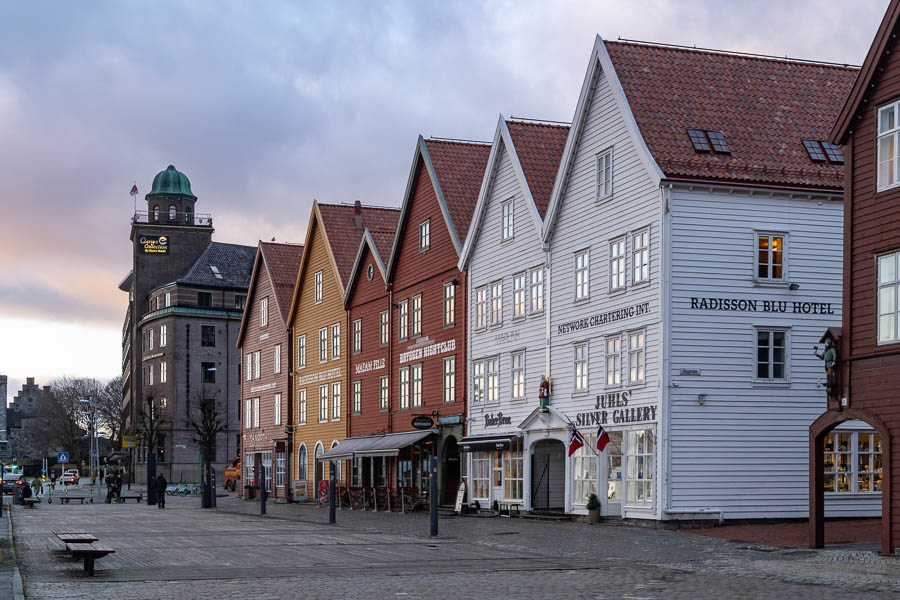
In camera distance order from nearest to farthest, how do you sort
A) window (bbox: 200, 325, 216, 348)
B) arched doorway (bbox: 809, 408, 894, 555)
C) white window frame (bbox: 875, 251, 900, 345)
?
arched doorway (bbox: 809, 408, 894, 555) → white window frame (bbox: 875, 251, 900, 345) → window (bbox: 200, 325, 216, 348)

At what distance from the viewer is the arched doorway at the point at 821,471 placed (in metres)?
22.6

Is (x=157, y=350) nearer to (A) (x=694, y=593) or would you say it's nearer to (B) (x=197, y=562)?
(B) (x=197, y=562)

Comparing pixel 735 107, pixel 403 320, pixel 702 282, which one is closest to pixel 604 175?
pixel 735 107

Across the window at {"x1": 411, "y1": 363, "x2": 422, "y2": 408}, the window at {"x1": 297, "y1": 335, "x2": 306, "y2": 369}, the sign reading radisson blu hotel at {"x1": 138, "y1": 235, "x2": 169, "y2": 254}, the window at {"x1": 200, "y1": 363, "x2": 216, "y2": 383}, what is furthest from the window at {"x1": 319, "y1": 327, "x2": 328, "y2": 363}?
the sign reading radisson blu hotel at {"x1": 138, "y1": 235, "x2": 169, "y2": 254}

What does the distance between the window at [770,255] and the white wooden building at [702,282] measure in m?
0.04

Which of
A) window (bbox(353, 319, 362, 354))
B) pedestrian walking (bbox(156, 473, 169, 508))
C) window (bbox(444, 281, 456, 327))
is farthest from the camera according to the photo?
window (bbox(353, 319, 362, 354))

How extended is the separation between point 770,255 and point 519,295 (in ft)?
34.4

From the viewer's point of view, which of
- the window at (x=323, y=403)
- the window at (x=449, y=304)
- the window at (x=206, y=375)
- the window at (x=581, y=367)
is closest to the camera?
the window at (x=581, y=367)

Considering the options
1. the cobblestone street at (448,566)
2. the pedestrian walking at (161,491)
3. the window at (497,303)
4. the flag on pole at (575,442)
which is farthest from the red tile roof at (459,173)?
the pedestrian walking at (161,491)

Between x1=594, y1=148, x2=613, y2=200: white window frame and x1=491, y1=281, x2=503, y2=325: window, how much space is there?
25.4 ft

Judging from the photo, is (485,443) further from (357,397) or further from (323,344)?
(323,344)

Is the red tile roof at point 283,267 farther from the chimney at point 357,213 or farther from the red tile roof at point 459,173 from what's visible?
the red tile roof at point 459,173

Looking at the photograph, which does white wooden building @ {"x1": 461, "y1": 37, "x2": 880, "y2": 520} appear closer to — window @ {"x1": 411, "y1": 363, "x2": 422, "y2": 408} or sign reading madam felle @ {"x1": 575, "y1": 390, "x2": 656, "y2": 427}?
sign reading madam felle @ {"x1": 575, "y1": 390, "x2": 656, "y2": 427}

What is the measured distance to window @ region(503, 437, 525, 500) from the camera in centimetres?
4053
